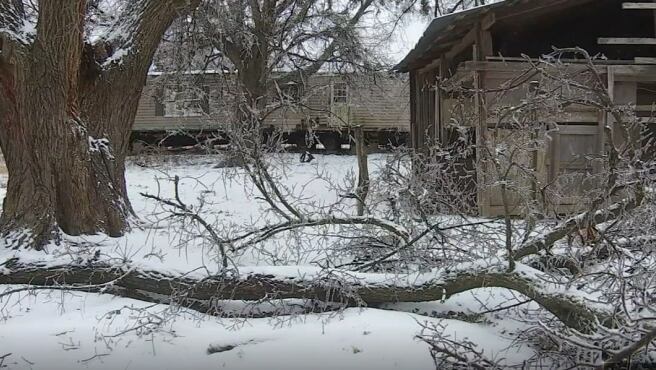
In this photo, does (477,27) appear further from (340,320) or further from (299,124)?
(299,124)

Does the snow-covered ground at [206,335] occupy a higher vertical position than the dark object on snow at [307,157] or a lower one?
lower

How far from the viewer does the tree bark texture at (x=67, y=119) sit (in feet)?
21.6

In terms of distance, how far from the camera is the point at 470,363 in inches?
131

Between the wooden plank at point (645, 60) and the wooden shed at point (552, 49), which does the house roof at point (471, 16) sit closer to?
the wooden shed at point (552, 49)

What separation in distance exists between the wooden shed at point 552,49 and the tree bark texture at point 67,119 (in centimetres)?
415

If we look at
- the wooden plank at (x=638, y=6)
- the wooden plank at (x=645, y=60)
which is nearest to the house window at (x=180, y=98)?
the wooden plank at (x=638, y=6)

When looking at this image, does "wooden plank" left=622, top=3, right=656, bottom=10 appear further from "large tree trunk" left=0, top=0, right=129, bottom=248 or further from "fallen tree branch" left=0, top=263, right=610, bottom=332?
"large tree trunk" left=0, top=0, right=129, bottom=248

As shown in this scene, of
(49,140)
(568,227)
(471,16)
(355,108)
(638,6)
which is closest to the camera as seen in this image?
(568,227)

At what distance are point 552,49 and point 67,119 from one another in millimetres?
7845

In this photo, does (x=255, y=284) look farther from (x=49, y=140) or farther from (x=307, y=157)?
(x=307, y=157)

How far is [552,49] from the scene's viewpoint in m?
10.4

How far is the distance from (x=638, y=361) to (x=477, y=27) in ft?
23.0

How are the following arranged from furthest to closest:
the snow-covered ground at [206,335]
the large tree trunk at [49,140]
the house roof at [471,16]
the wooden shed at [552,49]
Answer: the wooden shed at [552,49] < the house roof at [471,16] < the large tree trunk at [49,140] < the snow-covered ground at [206,335]

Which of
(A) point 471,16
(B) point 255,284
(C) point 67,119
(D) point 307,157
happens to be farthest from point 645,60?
(D) point 307,157
